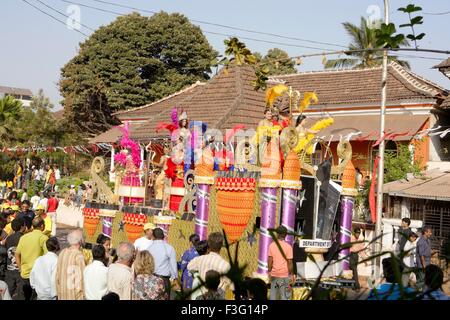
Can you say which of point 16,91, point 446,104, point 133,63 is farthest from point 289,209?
point 16,91

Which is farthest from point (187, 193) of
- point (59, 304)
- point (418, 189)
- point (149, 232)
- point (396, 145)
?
point (396, 145)

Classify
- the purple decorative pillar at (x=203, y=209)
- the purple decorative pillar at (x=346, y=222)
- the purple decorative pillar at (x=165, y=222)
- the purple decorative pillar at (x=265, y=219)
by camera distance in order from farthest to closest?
the purple decorative pillar at (x=165, y=222), the purple decorative pillar at (x=346, y=222), the purple decorative pillar at (x=203, y=209), the purple decorative pillar at (x=265, y=219)

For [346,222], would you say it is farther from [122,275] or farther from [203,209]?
[122,275]

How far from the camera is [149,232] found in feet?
35.2

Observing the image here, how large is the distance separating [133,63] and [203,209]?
27175mm

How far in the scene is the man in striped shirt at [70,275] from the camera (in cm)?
713

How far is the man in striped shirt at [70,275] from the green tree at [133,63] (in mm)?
31025

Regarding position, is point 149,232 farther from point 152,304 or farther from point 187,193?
point 152,304

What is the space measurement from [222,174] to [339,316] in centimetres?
904

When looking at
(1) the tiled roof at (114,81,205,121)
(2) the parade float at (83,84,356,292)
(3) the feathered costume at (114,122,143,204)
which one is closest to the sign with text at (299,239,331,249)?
(2) the parade float at (83,84,356,292)

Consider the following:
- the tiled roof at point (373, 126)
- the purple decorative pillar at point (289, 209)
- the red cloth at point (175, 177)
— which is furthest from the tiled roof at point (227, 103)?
the purple decorative pillar at point (289, 209)

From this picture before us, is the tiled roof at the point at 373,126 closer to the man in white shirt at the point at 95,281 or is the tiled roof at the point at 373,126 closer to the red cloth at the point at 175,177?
the red cloth at the point at 175,177

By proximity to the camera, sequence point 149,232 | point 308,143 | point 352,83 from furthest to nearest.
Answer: point 352,83
point 308,143
point 149,232

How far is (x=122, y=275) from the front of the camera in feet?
21.8
